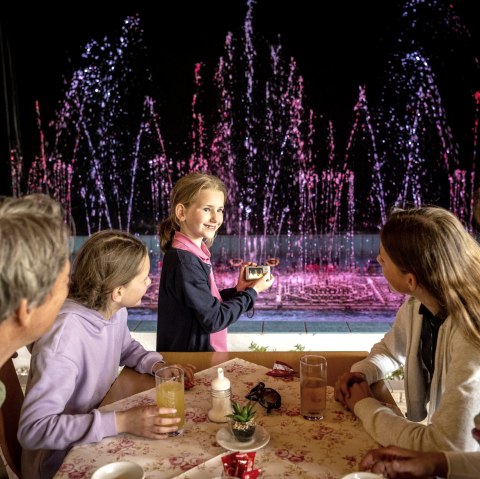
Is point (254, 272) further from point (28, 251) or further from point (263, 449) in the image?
point (28, 251)

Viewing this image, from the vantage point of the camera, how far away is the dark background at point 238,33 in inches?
141

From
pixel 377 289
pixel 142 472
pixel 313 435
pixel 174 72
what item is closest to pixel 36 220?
pixel 142 472

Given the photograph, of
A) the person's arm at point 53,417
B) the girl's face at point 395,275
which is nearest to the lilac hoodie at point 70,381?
the person's arm at point 53,417

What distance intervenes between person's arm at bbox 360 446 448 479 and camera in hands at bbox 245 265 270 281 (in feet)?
3.85

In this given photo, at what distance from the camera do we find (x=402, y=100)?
12.2 ft

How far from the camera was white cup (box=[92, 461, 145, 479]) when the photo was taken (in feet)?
3.05

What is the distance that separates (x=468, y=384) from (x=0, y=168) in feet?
12.0

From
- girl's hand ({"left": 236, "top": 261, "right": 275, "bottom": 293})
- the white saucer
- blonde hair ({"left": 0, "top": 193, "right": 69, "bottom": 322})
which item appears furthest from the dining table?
girl's hand ({"left": 236, "top": 261, "right": 275, "bottom": 293})

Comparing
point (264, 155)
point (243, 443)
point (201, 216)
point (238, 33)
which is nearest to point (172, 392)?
point (243, 443)

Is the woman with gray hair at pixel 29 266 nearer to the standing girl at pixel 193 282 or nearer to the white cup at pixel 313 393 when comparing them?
the white cup at pixel 313 393

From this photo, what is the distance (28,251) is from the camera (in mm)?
801

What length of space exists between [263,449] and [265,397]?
0.22m

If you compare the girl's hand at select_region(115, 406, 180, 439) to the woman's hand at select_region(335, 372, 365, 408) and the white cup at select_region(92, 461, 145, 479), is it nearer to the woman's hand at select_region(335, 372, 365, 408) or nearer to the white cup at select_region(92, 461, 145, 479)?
the white cup at select_region(92, 461, 145, 479)

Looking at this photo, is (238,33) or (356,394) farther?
(238,33)
